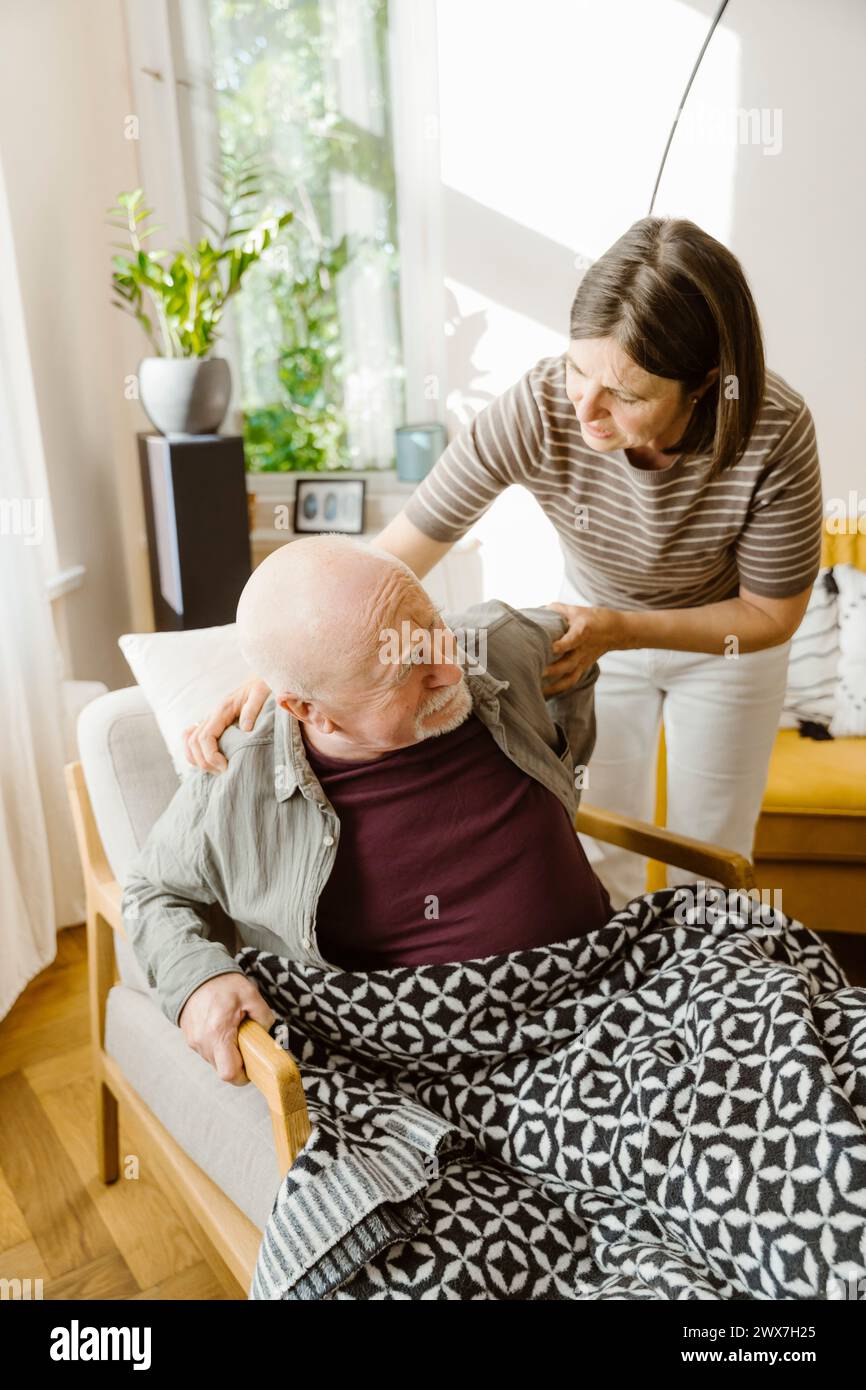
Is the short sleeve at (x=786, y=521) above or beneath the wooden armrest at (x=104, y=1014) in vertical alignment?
above

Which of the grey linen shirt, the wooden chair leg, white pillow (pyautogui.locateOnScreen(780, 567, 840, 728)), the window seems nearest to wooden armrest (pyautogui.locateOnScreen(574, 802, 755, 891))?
the grey linen shirt

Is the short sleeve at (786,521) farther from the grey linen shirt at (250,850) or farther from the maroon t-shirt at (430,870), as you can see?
the maroon t-shirt at (430,870)

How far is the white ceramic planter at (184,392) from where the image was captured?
2.71 metres

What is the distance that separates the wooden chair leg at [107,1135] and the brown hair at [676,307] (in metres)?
1.41

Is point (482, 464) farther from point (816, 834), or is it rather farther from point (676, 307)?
point (816, 834)

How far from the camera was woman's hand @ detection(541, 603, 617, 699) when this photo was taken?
5.17ft

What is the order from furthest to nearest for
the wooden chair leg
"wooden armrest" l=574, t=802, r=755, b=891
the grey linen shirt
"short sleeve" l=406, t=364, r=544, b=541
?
1. the wooden chair leg
2. "short sleeve" l=406, t=364, r=544, b=541
3. "wooden armrest" l=574, t=802, r=755, b=891
4. the grey linen shirt

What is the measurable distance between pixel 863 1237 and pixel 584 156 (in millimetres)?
2840

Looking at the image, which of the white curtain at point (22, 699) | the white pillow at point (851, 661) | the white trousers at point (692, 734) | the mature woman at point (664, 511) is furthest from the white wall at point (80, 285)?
the white pillow at point (851, 661)

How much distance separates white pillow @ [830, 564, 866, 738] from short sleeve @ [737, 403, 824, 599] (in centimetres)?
90

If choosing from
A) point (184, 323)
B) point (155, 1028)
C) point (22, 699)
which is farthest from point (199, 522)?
point (155, 1028)

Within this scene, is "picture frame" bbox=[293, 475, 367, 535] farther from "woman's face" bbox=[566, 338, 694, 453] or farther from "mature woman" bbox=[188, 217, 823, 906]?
"woman's face" bbox=[566, 338, 694, 453]

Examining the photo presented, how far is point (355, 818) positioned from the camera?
1335mm

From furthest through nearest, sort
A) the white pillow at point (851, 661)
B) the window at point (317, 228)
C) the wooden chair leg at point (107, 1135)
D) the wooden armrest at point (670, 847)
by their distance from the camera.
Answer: the window at point (317, 228) → the white pillow at point (851, 661) → the wooden chair leg at point (107, 1135) → the wooden armrest at point (670, 847)
